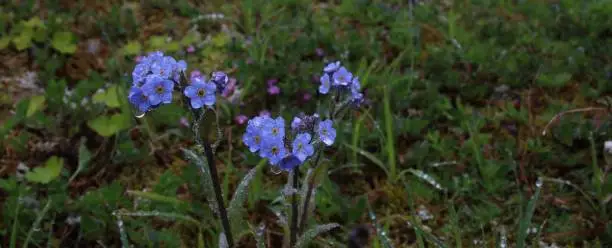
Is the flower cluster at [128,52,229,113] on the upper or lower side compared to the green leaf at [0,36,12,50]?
lower

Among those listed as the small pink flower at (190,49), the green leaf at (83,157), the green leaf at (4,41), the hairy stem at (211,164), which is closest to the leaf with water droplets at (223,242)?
the hairy stem at (211,164)

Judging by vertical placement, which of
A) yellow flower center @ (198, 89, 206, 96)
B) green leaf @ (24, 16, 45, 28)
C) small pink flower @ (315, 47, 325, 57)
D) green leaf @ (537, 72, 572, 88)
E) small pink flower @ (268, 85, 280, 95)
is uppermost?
green leaf @ (24, 16, 45, 28)

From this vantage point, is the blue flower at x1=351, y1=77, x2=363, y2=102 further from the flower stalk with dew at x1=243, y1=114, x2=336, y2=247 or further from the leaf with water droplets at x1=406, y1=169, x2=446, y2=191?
the leaf with water droplets at x1=406, y1=169, x2=446, y2=191

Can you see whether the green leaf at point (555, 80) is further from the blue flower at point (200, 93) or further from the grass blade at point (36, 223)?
the grass blade at point (36, 223)

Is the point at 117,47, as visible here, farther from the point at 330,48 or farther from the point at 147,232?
the point at 147,232

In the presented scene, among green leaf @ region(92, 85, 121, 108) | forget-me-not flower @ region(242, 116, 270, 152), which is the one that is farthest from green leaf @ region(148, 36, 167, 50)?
forget-me-not flower @ region(242, 116, 270, 152)

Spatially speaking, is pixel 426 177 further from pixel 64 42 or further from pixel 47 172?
pixel 64 42

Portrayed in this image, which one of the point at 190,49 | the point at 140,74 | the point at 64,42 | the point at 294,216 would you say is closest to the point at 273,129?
the point at 140,74
